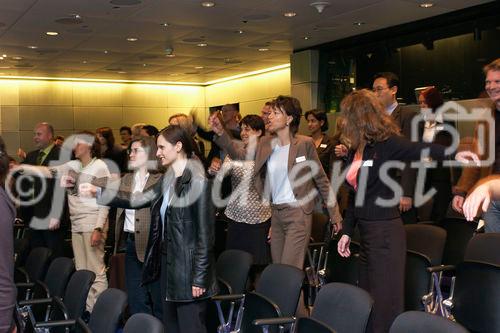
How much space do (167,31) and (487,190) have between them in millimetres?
7855

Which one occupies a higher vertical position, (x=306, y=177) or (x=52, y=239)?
(x=306, y=177)

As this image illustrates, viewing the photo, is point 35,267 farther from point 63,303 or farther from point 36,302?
point 63,303

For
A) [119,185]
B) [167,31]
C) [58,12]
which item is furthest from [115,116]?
[119,185]

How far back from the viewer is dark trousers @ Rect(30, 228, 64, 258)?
5.59 meters

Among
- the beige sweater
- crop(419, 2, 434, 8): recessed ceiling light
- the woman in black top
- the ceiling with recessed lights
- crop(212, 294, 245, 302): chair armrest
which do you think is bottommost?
crop(212, 294, 245, 302): chair armrest

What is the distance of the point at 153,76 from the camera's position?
1438 cm

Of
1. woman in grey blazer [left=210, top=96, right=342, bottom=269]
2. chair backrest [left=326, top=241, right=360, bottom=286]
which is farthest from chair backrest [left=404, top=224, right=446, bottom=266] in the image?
woman in grey blazer [left=210, top=96, right=342, bottom=269]

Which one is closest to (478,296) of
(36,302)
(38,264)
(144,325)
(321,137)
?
(144,325)

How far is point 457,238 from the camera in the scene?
4.43 metres

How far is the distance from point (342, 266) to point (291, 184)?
701 millimetres

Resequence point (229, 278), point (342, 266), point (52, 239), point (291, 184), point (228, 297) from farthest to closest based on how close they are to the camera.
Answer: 1. point (52, 239)
2. point (291, 184)
3. point (342, 266)
4. point (229, 278)
5. point (228, 297)

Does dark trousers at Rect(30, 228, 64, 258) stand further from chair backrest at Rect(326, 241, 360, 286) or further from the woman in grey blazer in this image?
chair backrest at Rect(326, 241, 360, 286)

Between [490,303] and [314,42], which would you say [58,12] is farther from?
[490,303]

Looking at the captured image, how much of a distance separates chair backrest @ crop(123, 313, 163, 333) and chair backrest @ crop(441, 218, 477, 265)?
274 centimetres
